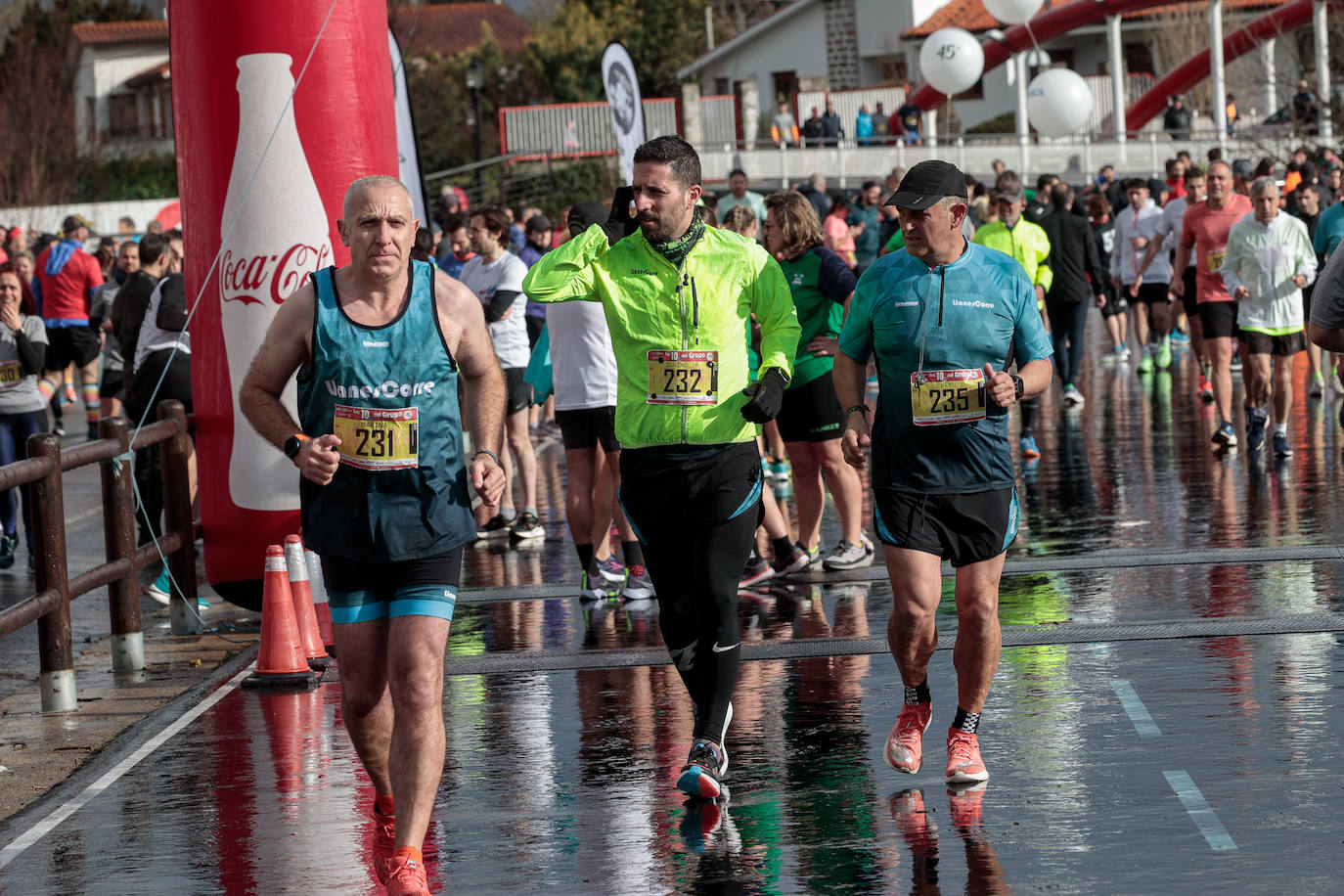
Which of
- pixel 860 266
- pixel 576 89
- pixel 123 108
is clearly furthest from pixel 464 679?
pixel 123 108

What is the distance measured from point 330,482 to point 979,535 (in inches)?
82.1

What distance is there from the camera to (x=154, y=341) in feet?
39.4

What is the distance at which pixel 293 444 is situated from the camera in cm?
555

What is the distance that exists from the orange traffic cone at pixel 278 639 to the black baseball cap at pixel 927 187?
3507 mm

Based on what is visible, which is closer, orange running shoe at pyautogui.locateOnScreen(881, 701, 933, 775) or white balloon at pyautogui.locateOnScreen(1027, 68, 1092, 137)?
orange running shoe at pyautogui.locateOnScreen(881, 701, 933, 775)

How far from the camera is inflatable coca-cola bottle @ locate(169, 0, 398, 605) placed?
31.6ft

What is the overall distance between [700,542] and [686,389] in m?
0.50

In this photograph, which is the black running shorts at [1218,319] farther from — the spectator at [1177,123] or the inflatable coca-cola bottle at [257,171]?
the spectator at [1177,123]

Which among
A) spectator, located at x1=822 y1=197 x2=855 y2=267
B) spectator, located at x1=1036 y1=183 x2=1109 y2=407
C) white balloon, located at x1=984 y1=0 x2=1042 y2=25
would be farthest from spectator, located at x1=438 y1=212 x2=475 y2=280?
white balloon, located at x1=984 y1=0 x2=1042 y2=25

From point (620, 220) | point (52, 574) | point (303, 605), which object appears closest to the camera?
point (620, 220)

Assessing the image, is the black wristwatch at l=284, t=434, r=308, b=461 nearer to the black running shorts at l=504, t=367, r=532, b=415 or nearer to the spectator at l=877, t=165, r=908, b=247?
the black running shorts at l=504, t=367, r=532, b=415

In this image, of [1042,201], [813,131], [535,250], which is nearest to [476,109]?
[813,131]

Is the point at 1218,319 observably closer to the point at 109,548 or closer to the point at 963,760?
the point at 109,548

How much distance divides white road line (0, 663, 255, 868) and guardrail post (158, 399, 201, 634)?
1.18 m
